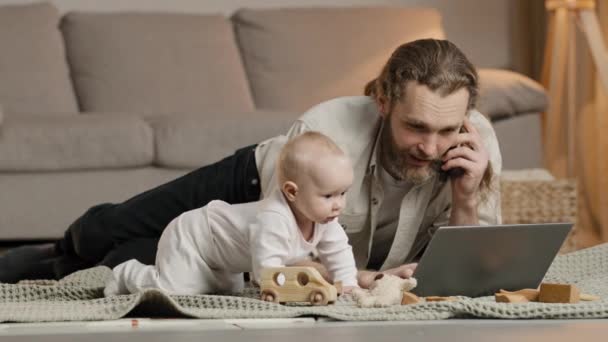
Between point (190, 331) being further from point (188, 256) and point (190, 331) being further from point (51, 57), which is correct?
point (51, 57)

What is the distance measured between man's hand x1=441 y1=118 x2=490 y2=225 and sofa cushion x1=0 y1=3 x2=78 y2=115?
2.26 m

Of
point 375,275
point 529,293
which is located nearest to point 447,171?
point 375,275

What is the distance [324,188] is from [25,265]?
44.3 inches

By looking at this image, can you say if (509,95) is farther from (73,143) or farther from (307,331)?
(307,331)

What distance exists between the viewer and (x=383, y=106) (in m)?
2.31

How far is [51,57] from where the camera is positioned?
4.41 meters

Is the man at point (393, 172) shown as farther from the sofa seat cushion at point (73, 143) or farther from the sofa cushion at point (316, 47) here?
the sofa cushion at point (316, 47)

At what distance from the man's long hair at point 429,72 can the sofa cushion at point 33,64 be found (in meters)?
2.19

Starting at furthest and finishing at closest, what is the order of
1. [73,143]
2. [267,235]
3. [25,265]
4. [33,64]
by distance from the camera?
[33,64] < [73,143] < [25,265] < [267,235]

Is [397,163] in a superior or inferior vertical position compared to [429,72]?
inferior

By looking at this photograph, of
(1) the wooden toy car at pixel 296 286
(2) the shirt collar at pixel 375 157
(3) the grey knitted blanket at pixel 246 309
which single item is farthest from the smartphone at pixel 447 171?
(1) the wooden toy car at pixel 296 286

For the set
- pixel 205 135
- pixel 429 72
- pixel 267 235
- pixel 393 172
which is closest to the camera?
pixel 267 235

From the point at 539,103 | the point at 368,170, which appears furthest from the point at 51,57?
the point at 368,170

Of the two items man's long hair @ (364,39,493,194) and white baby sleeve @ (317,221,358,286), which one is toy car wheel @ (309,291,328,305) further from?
man's long hair @ (364,39,493,194)
